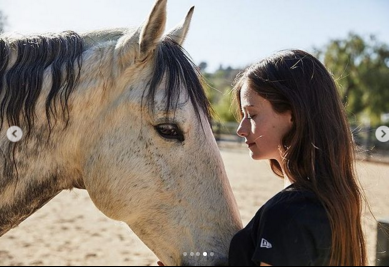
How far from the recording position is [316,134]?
1.60 meters

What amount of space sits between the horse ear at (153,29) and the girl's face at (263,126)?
1.41 feet

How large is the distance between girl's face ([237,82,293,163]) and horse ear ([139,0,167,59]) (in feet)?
1.41

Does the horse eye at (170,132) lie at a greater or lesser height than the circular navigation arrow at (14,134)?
greater

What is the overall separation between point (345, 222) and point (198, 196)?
1.83 feet

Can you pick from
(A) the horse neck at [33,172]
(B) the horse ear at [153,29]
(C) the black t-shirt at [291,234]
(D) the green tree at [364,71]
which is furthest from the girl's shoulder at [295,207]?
(D) the green tree at [364,71]

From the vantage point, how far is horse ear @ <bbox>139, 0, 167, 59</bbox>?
1.59 meters

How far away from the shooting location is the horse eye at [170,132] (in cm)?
168

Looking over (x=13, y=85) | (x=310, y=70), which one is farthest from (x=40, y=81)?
(x=310, y=70)

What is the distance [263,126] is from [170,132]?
0.38 meters

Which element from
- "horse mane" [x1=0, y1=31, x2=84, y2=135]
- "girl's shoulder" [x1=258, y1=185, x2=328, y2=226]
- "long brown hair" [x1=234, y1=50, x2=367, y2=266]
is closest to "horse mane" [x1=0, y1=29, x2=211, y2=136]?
"horse mane" [x1=0, y1=31, x2=84, y2=135]

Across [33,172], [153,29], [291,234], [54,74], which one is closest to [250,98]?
[153,29]

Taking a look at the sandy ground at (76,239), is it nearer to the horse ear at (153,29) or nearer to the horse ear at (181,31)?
the horse ear at (181,31)

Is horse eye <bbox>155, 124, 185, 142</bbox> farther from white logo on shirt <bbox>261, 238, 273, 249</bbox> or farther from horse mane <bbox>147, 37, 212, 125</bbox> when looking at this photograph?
white logo on shirt <bbox>261, 238, 273, 249</bbox>

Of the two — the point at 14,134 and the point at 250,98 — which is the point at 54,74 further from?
the point at 250,98
